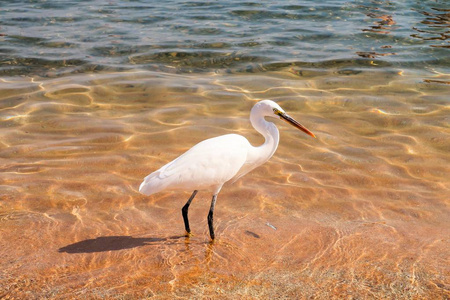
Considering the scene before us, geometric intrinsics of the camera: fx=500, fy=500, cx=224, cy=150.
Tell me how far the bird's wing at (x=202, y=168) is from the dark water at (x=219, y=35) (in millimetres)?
5382

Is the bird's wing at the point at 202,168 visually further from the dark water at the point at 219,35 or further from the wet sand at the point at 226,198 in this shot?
the dark water at the point at 219,35

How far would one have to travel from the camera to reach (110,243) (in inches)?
157

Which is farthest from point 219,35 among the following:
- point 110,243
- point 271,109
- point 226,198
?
point 110,243

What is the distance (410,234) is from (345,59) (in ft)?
19.5

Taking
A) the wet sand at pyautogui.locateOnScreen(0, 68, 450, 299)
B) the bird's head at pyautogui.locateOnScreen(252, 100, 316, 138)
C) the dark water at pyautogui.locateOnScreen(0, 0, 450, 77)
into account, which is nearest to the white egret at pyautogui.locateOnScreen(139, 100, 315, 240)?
the bird's head at pyautogui.locateOnScreen(252, 100, 316, 138)

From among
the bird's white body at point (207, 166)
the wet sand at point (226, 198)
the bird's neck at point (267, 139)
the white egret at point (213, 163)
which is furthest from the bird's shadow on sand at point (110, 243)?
the bird's neck at point (267, 139)

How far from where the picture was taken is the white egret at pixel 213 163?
12.6ft

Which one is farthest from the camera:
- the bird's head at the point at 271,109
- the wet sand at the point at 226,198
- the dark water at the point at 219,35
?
the dark water at the point at 219,35

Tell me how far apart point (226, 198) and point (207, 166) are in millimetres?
1023

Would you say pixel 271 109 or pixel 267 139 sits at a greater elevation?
pixel 271 109

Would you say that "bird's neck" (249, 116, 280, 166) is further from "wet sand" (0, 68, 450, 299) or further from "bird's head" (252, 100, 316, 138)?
"wet sand" (0, 68, 450, 299)

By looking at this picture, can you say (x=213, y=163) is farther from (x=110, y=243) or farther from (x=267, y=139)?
(x=110, y=243)

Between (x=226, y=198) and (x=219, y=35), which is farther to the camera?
(x=219, y=35)

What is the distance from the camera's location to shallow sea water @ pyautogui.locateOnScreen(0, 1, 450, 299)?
11.7 ft
